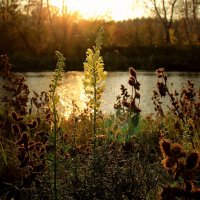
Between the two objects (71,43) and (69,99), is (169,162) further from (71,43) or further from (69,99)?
(71,43)

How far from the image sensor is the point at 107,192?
3.20 metres

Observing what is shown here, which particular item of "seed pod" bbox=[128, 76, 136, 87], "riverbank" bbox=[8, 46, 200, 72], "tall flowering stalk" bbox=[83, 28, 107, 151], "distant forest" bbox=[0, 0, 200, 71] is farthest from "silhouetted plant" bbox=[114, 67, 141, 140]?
"distant forest" bbox=[0, 0, 200, 71]

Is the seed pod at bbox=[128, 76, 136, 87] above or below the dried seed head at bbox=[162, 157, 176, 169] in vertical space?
above

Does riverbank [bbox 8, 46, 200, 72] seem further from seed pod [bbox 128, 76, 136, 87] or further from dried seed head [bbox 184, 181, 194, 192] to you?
dried seed head [bbox 184, 181, 194, 192]

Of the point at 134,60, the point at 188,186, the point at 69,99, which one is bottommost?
the point at 69,99

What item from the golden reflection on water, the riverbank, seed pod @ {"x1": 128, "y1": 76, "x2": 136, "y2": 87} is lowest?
the golden reflection on water

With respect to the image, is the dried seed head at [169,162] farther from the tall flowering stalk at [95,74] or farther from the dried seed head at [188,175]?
the tall flowering stalk at [95,74]

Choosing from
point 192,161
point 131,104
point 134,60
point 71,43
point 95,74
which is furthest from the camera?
point 71,43

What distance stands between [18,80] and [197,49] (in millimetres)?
34853

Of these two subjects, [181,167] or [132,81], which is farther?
[132,81]

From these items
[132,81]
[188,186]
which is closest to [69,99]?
[132,81]

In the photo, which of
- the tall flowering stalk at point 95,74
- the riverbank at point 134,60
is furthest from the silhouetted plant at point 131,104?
the riverbank at point 134,60

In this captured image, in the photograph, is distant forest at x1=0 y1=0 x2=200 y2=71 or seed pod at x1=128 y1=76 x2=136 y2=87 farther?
→ distant forest at x1=0 y1=0 x2=200 y2=71

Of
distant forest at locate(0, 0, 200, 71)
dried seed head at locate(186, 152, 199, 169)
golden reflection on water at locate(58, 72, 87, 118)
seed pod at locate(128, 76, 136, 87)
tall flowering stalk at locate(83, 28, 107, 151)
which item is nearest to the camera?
dried seed head at locate(186, 152, 199, 169)
